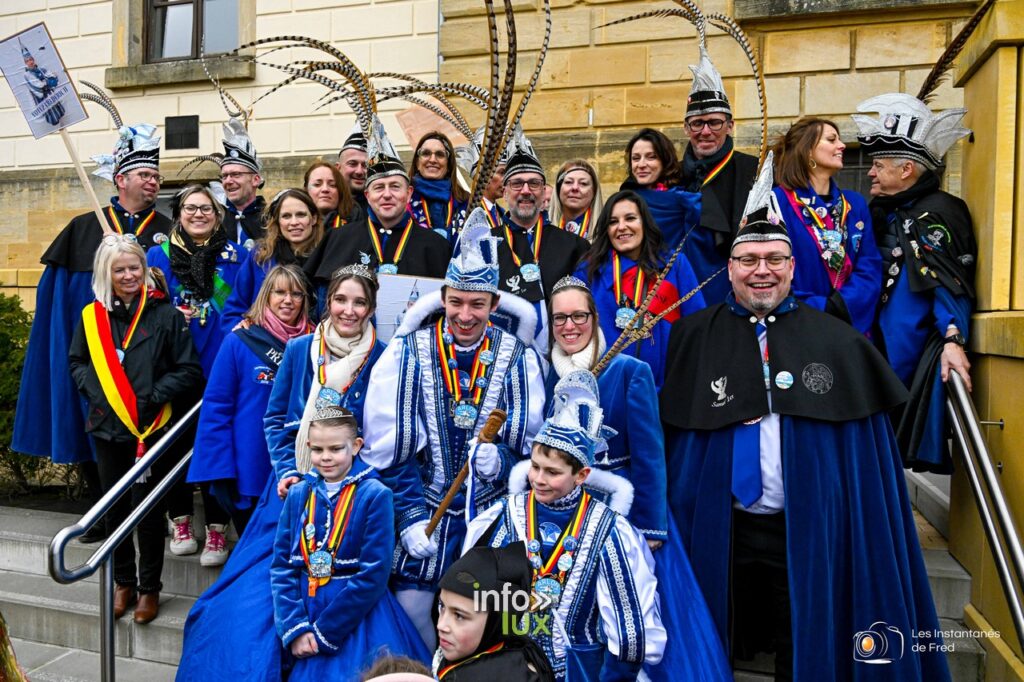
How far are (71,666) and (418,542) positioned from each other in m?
2.27

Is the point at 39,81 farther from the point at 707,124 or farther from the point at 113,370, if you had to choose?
the point at 707,124

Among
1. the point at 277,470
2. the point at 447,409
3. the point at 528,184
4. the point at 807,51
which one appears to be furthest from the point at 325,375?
the point at 807,51

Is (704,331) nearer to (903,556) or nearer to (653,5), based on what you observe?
(903,556)

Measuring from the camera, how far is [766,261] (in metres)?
3.45

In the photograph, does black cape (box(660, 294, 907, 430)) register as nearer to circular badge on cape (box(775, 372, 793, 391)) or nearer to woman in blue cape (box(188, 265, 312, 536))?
circular badge on cape (box(775, 372, 793, 391))

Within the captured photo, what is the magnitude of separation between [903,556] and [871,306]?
4.39 feet

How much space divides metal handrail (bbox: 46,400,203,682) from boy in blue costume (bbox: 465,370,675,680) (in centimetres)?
177

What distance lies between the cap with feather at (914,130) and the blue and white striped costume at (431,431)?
2.18m

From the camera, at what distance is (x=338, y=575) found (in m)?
3.39

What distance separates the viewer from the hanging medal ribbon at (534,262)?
4637mm

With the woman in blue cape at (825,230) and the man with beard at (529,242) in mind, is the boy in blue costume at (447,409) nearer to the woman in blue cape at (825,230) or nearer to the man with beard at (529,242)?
the man with beard at (529,242)

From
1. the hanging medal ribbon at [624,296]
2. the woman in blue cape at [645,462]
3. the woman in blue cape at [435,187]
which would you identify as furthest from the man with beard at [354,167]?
the woman in blue cape at [645,462]

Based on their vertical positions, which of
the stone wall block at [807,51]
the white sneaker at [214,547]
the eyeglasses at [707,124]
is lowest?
the white sneaker at [214,547]

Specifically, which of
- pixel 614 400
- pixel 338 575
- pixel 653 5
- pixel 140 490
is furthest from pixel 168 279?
pixel 653 5
